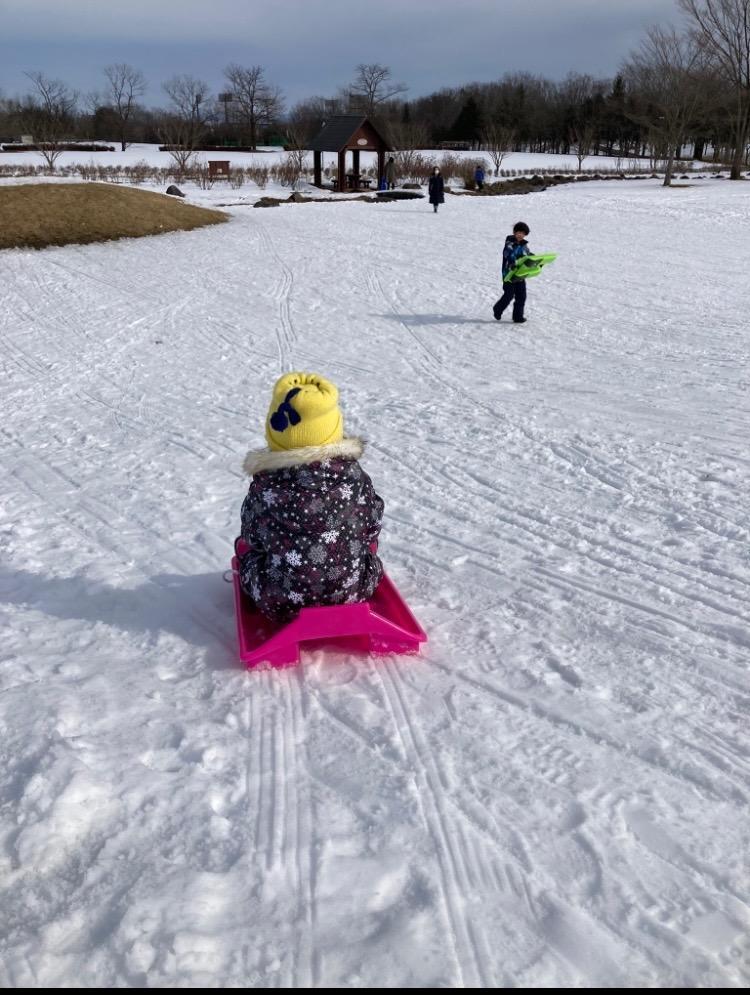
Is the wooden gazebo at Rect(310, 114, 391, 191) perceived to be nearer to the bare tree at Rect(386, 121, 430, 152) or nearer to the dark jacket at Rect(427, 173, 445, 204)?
the bare tree at Rect(386, 121, 430, 152)

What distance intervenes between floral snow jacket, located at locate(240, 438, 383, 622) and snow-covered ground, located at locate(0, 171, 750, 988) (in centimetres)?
34

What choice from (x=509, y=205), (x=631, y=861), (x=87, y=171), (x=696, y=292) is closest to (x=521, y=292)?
(x=696, y=292)

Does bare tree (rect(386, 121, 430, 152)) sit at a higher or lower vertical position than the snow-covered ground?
higher

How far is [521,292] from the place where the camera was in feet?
33.0

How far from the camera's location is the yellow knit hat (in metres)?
3.03

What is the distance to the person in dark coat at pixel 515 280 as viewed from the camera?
967cm

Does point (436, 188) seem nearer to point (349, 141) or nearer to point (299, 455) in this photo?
point (349, 141)

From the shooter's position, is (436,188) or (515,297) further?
(436,188)

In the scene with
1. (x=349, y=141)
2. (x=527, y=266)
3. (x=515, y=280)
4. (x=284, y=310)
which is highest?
(x=349, y=141)

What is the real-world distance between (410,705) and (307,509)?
864 mm

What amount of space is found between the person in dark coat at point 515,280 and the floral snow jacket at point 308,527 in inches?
283

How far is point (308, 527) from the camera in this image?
10.4ft

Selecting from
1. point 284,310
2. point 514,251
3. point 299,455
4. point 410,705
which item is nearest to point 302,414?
point 299,455

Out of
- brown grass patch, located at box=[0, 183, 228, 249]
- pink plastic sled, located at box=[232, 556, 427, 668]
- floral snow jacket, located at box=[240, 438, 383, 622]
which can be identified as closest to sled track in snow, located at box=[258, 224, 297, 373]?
brown grass patch, located at box=[0, 183, 228, 249]
